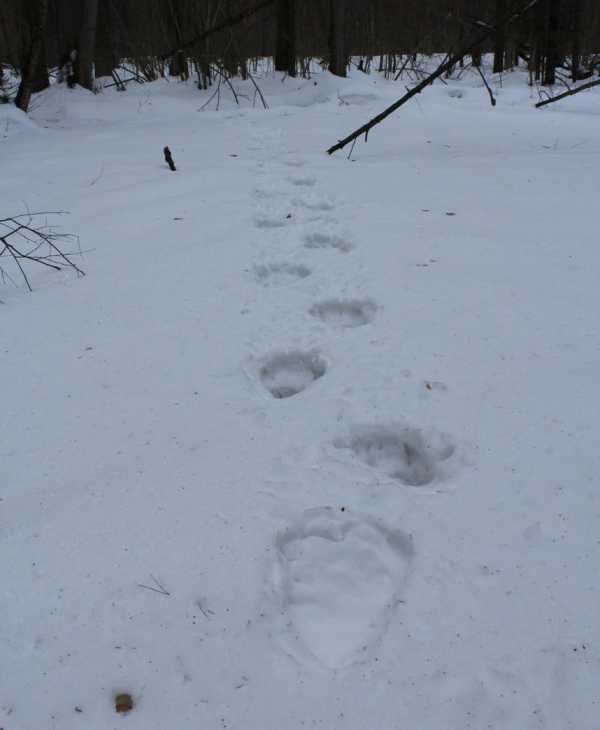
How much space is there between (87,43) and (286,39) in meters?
3.04

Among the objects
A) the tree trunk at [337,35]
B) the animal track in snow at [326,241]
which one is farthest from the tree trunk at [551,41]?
the animal track in snow at [326,241]

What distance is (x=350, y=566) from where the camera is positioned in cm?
121

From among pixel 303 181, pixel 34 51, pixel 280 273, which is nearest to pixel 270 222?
pixel 280 273

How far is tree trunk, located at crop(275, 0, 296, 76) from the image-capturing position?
8.53 m

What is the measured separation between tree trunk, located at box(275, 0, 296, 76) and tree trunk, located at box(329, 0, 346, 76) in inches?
23.0

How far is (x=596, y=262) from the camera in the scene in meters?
Result: 2.50

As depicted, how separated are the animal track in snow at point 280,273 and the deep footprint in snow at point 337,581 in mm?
1410

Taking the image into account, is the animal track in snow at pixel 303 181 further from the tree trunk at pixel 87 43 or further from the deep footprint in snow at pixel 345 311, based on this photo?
the tree trunk at pixel 87 43

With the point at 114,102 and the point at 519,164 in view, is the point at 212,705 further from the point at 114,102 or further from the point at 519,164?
the point at 114,102

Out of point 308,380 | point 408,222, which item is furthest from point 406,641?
point 408,222

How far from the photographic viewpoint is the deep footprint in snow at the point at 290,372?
186 cm

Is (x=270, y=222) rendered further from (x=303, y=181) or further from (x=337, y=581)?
(x=337, y=581)

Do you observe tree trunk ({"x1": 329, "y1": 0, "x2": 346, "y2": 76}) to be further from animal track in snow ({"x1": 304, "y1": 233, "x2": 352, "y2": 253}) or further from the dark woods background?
animal track in snow ({"x1": 304, "y1": 233, "x2": 352, "y2": 253})

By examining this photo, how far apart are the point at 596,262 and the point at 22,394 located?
7.74 ft
